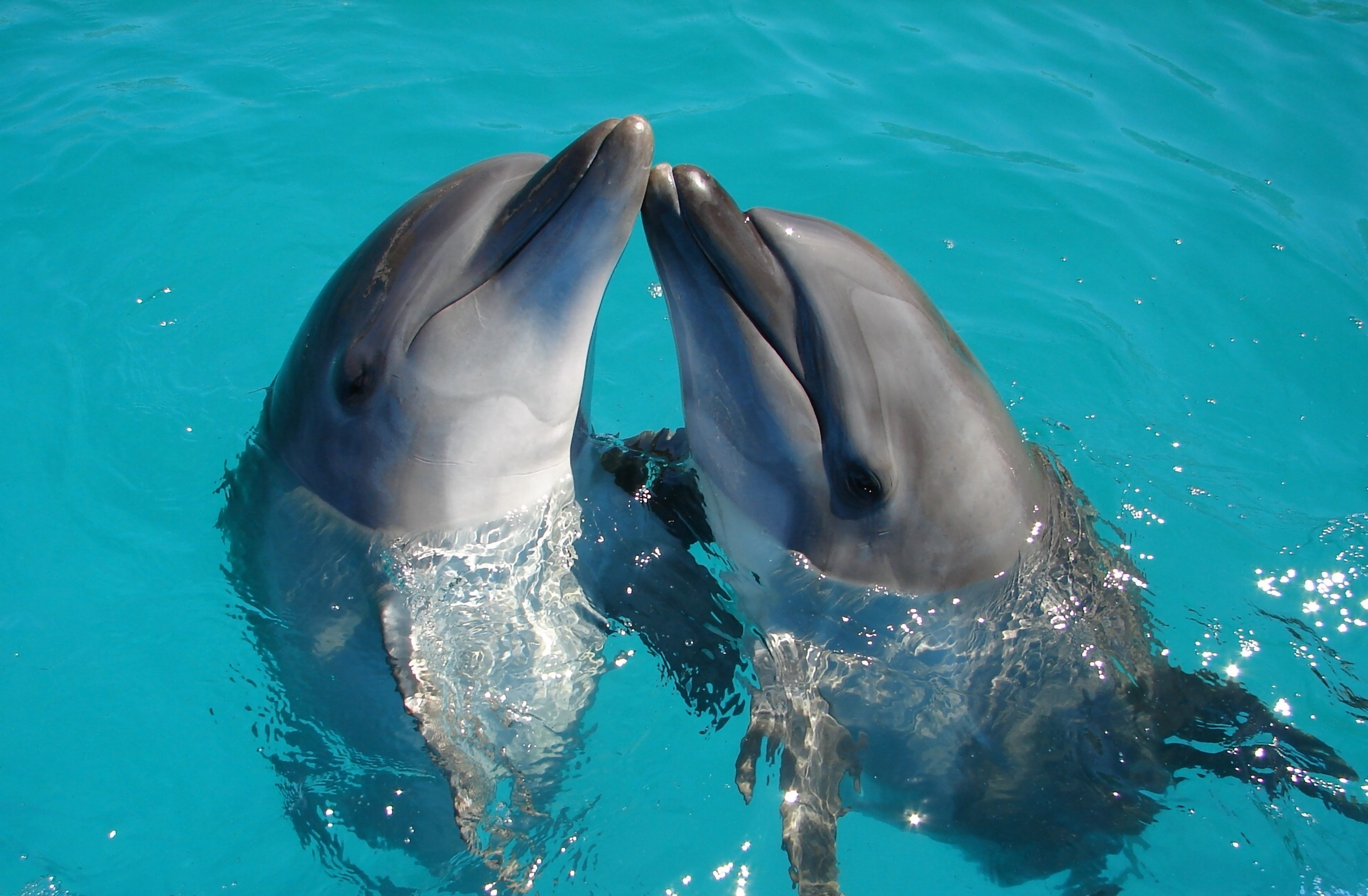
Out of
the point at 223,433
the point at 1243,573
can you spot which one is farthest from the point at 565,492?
the point at 1243,573

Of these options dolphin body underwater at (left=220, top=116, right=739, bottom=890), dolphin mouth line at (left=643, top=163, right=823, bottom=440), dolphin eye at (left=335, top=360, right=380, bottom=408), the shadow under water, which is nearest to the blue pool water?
the shadow under water

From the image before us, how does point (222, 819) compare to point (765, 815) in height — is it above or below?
below

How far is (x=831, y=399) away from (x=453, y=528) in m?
1.79

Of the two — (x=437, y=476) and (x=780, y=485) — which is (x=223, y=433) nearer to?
(x=437, y=476)

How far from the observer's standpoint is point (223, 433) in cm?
704

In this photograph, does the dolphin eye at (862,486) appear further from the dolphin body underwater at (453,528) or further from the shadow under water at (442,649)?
the dolphin body underwater at (453,528)

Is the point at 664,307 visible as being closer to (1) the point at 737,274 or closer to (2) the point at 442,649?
(2) the point at 442,649

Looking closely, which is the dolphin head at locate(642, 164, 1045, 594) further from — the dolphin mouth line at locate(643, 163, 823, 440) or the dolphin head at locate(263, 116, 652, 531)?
the dolphin head at locate(263, 116, 652, 531)

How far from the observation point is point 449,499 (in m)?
4.56

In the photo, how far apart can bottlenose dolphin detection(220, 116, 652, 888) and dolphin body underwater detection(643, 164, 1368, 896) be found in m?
0.45

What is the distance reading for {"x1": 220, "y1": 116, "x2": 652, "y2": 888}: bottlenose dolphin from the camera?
13.5ft

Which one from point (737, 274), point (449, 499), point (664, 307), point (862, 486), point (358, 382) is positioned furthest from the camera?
point (664, 307)

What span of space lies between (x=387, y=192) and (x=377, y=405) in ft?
16.5

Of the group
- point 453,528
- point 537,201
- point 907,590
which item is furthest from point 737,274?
point 453,528
